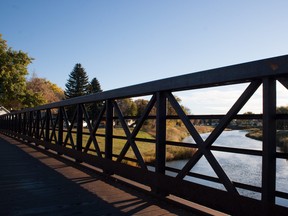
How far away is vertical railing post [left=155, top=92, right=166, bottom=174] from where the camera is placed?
419cm

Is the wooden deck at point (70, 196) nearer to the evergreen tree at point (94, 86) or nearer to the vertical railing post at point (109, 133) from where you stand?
the vertical railing post at point (109, 133)

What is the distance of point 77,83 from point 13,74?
120 ft

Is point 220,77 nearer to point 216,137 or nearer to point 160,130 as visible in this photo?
point 216,137

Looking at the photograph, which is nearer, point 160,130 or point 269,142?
point 269,142

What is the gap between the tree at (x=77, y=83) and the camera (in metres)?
68.9

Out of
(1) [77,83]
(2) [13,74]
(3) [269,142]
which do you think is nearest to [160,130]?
(3) [269,142]

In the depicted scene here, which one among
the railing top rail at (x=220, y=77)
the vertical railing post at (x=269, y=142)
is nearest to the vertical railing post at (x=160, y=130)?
the railing top rail at (x=220, y=77)

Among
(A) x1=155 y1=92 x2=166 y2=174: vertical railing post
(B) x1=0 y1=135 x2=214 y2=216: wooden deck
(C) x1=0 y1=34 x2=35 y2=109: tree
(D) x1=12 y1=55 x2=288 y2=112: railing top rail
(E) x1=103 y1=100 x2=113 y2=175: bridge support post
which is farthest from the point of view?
(C) x1=0 y1=34 x2=35 y2=109: tree

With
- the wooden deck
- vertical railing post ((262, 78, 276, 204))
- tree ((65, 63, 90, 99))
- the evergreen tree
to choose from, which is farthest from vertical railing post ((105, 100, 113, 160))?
the evergreen tree

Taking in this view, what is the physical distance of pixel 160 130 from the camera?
167 inches

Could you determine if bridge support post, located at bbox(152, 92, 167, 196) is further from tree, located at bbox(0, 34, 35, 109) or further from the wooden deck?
tree, located at bbox(0, 34, 35, 109)

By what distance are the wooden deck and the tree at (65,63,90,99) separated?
63666 mm

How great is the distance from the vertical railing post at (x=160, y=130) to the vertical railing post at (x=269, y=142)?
63.4 inches

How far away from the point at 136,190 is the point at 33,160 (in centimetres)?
433
